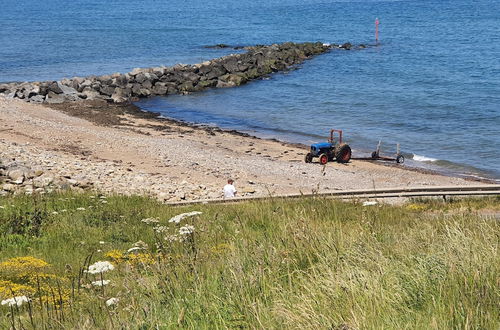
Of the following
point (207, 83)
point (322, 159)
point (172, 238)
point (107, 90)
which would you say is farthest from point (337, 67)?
point (172, 238)

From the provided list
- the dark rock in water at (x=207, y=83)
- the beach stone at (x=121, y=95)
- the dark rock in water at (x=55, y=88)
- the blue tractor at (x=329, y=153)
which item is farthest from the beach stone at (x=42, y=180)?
the dark rock in water at (x=207, y=83)

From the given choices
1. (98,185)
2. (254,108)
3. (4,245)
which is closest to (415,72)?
(254,108)

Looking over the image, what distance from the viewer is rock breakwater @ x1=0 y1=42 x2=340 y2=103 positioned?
A: 46.3m

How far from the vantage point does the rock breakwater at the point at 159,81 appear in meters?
46.3

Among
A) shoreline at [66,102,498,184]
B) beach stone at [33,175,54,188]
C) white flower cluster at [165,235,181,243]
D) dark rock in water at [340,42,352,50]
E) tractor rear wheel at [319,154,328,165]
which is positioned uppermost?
white flower cluster at [165,235,181,243]

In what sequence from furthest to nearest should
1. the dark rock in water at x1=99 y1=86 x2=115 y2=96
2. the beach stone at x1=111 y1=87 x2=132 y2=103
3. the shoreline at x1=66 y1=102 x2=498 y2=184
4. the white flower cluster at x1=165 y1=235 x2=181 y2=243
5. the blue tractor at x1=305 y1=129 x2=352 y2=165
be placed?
the dark rock in water at x1=99 y1=86 x2=115 y2=96 → the beach stone at x1=111 y1=87 x2=132 y2=103 → the blue tractor at x1=305 y1=129 x2=352 y2=165 → the shoreline at x1=66 y1=102 x2=498 y2=184 → the white flower cluster at x1=165 y1=235 x2=181 y2=243

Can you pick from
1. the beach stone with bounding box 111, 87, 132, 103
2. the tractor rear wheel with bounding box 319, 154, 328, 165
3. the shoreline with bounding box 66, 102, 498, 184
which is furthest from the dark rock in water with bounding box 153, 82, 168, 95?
the tractor rear wheel with bounding box 319, 154, 328, 165

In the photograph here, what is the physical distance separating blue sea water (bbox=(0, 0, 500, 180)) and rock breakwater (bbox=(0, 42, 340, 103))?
187cm

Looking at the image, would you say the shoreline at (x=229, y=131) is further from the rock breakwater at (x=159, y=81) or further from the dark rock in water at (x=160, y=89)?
the dark rock in water at (x=160, y=89)

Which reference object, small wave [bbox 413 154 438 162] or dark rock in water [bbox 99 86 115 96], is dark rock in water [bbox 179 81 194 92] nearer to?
dark rock in water [bbox 99 86 115 96]

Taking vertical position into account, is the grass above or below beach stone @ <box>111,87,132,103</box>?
above

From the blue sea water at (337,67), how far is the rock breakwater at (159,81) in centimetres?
187

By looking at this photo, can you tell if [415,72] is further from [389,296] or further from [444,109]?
[389,296]

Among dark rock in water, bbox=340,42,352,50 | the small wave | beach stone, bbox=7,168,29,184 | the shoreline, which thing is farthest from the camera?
dark rock in water, bbox=340,42,352,50
